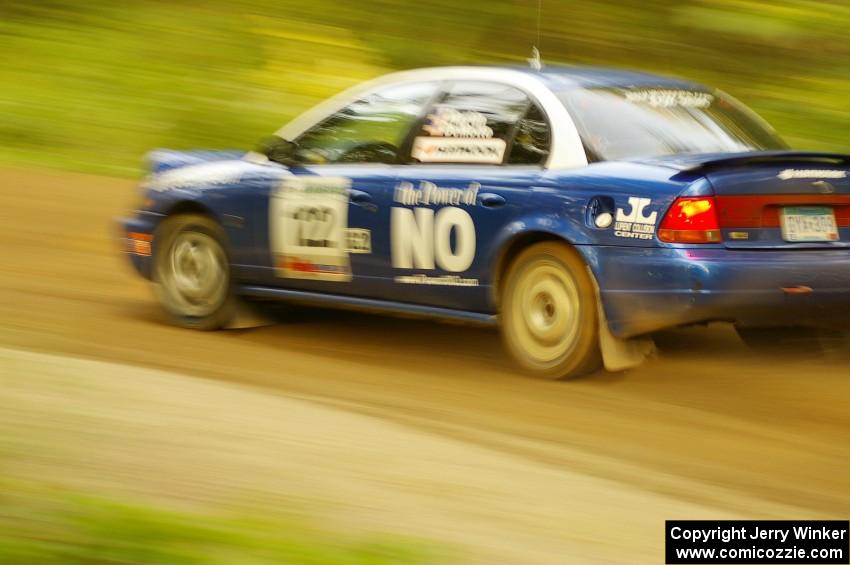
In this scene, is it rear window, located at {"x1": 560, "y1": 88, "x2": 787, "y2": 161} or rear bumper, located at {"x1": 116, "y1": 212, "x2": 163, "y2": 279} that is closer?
rear window, located at {"x1": 560, "y1": 88, "x2": 787, "y2": 161}

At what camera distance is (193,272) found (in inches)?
349

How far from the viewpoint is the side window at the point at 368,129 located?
25.6 feet

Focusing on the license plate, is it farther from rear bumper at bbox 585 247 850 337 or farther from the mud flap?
the mud flap

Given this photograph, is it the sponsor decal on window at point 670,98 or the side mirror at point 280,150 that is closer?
the sponsor decal on window at point 670,98

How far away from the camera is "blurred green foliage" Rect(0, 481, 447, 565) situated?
3.94 meters

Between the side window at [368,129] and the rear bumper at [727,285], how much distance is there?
1.56 m

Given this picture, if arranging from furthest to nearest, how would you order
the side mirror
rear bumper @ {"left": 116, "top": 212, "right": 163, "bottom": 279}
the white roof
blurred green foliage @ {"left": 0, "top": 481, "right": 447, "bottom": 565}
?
rear bumper @ {"left": 116, "top": 212, "right": 163, "bottom": 279} → the side mirror → the white roof → blurred green foliage @ {"left": 0, "top": 481, "right": 447, "bottom": 565}

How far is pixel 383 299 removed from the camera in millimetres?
7820

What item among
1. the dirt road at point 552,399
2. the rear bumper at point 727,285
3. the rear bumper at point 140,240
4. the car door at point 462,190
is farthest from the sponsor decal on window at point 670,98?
the rear bumper at point 140,240

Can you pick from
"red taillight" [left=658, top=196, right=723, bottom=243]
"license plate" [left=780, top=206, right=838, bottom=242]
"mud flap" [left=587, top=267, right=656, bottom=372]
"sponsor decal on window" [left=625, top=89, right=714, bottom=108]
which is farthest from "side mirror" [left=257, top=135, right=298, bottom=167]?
"license plate" [left=780, top=206, right=838, bottom=242]

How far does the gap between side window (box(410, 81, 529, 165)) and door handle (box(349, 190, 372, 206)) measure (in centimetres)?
32

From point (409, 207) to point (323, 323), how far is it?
1746 millimetres

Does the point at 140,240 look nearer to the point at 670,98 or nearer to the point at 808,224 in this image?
the point at 670,98

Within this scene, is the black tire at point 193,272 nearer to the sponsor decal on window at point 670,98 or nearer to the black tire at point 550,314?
the black tire at point 550,314
